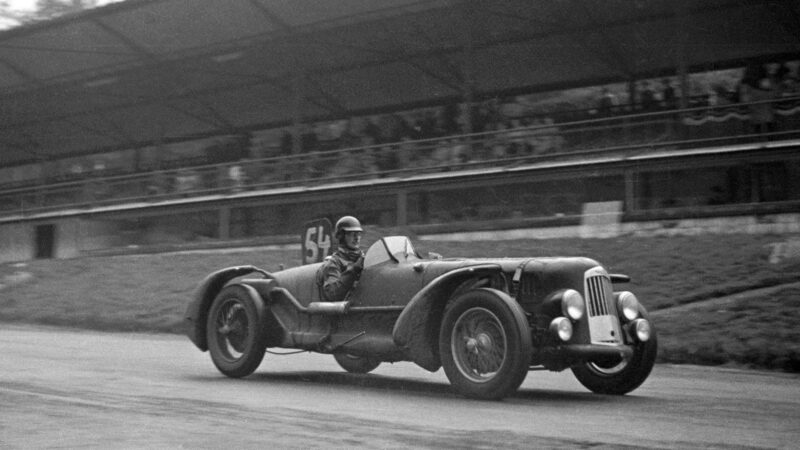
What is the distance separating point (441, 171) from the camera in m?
26.4

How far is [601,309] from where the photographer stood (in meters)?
8.64

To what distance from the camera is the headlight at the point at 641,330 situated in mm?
8797

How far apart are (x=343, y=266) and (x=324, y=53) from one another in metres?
22.1

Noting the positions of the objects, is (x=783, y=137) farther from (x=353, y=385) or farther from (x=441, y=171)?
(x=353, y=385)

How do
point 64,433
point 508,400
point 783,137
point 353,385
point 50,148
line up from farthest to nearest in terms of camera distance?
point 50,148
point 783,137
point 353,385
point 508,400
point 64,433

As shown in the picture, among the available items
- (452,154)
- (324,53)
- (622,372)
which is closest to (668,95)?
(452,154)

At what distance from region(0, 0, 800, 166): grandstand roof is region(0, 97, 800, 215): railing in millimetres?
2549

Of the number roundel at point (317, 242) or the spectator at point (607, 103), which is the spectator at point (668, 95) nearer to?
the spectator at point (607, 103)

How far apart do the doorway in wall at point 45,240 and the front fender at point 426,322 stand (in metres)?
31.0

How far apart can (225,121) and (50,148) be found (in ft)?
34.3

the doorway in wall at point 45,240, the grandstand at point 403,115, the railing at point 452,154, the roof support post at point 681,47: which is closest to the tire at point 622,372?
the grandstand at point 403,115

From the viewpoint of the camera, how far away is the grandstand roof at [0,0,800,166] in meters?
25.7

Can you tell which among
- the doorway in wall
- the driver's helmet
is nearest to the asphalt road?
the driver's helmet

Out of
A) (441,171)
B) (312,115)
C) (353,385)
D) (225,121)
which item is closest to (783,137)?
(441,171)
